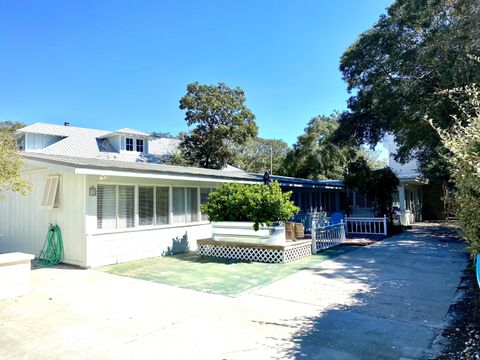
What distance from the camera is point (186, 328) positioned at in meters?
4.78

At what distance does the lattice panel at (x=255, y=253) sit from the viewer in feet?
32.7

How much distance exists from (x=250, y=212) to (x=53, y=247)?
578cm

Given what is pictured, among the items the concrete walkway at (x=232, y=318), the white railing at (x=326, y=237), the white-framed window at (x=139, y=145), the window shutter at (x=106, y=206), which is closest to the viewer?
the concrete walkway at (x=232, y=318)

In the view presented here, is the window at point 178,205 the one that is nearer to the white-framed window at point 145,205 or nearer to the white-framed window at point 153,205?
the white-framed window at point 145,205

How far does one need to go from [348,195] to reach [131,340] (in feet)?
63.6

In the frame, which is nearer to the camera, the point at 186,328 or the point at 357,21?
the point at 186,328

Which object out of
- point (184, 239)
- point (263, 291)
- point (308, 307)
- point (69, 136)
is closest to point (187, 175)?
point (184, 239)

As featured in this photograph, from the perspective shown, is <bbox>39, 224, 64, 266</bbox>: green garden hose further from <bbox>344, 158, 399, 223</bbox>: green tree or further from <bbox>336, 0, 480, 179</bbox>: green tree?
<bbox>344, 158, 399, 223</bbox>: green tree

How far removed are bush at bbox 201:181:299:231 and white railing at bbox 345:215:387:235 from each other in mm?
7544

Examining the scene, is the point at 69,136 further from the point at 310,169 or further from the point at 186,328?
the point at 186,328

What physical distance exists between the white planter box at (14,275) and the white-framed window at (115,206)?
9.43ft

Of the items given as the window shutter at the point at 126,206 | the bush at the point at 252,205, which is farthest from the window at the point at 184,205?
the window shutter at the point at 126,206

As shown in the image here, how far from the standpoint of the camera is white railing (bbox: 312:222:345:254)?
11581 millimetres

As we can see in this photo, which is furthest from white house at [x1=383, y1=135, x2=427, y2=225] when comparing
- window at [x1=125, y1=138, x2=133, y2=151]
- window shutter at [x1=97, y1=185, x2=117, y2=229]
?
window at [x1=125, y1=138, x2=133, y2=151]
